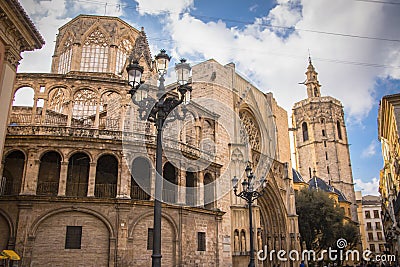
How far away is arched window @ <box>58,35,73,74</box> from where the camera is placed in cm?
2621

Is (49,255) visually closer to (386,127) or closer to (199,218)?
(199,218)

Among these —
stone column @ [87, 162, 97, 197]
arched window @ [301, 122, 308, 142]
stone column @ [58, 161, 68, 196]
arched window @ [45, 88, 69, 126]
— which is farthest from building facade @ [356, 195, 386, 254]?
stone column @ [58, 161, 68, 196]

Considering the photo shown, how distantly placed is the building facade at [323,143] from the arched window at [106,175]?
42.1 metres

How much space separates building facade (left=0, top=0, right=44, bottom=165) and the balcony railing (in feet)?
22.6

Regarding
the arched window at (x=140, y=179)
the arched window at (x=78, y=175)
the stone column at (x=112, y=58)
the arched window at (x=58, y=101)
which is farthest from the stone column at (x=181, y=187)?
the arched window at (x=58, y=101)

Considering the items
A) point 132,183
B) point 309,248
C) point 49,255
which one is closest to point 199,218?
point 132,183

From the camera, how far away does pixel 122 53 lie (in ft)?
89.8

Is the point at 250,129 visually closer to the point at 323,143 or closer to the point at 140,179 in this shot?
the point at 140,179

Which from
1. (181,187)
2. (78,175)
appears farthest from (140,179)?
(78,175)

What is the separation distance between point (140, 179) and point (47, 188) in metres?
4.33

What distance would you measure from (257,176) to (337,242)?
1344 centimetres

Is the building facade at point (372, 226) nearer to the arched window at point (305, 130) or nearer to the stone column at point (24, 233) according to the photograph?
the arched window at point (305, 130)

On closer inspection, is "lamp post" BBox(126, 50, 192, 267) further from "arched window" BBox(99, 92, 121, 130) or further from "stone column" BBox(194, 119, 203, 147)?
"arched window" BBox(99, 92, 121, 130)

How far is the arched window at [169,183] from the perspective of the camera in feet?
59.5
